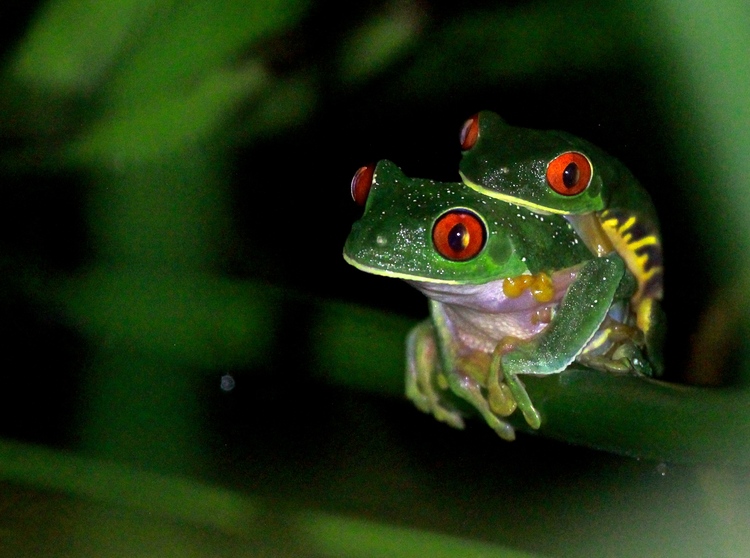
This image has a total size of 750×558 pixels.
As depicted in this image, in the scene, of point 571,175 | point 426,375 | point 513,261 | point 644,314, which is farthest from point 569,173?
point 426,375

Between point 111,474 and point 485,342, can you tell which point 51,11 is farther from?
point 485,342

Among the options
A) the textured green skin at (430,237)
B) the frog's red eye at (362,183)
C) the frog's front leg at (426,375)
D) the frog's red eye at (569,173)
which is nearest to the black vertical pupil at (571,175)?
the frog's red eye at (569,173)

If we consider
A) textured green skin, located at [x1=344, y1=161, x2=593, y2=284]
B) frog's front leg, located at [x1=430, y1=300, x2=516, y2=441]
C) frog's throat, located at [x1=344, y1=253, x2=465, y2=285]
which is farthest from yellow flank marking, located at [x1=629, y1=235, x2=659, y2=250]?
frog's throat, located at [x1=344, y1=253, x2=465, y2=285]

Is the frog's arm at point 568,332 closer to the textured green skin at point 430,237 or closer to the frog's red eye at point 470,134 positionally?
the textured green skin at point 430,237

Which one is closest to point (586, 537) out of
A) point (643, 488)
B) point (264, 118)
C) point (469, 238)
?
point (643, 488)

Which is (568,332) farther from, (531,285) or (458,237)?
(458,237)

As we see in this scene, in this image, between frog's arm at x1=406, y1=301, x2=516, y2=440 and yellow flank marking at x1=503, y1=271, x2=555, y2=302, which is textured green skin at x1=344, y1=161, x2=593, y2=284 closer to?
yellow flank marking at x1=503, y1=271, x2=555, y2=302
